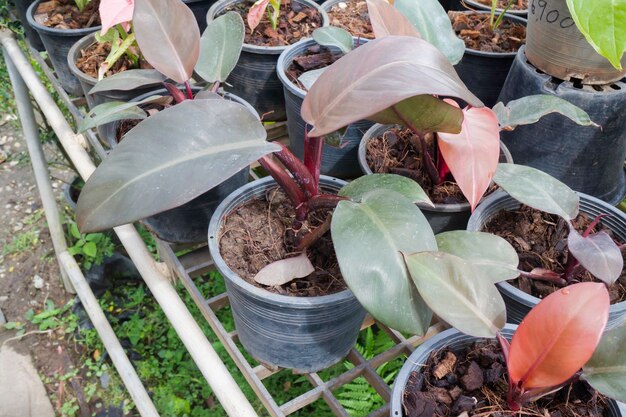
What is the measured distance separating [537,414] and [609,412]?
9 centimetres

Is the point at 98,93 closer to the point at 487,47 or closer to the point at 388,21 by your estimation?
the point at 388,21

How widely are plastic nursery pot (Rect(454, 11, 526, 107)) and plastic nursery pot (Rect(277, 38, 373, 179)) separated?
25 centimetres

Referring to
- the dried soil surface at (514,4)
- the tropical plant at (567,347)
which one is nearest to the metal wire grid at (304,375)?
the tropical plant at (567,347)

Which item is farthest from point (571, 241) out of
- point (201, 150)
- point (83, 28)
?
point (83, 28)

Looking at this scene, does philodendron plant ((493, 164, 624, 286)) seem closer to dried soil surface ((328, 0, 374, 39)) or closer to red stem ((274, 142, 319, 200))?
red stem ((274, 142, 319, 200))

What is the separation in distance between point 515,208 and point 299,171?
418 mm

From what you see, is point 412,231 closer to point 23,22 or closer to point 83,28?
point 83,28

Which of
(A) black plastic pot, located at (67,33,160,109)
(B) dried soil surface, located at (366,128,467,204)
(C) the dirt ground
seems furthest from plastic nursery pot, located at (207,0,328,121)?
(C) the dirt ground

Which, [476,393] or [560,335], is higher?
[560,335]

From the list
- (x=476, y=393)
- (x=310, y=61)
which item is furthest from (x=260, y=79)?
(x=476, y=393)

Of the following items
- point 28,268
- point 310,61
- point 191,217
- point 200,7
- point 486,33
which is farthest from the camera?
point 28,268

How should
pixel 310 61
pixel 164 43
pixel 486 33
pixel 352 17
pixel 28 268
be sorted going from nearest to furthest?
pixel 164 43, pixel 310 61, pixel 486 33, pixel 352 17, pixel 28 268

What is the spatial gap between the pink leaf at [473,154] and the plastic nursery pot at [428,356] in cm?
18

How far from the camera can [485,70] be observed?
1312mm
